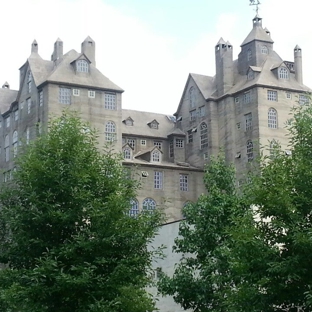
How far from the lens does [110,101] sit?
8650cm

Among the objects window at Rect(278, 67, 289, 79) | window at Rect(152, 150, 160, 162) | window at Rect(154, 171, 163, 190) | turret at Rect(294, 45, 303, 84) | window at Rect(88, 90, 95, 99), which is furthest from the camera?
window at Rect(152, 150, 160, 162)

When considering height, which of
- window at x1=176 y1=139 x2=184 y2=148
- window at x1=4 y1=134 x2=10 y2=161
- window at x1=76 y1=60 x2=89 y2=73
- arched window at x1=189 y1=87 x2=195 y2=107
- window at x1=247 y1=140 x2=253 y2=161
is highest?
window at x1=76 y1=60 x2=89 y2=73

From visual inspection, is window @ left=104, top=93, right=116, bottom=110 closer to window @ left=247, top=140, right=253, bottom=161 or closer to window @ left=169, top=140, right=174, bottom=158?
window @ left=169, top=140, right=174, bottom=158

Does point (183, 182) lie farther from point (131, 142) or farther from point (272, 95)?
point (272, 95)

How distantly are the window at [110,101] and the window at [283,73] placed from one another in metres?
18.2

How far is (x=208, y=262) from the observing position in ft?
117

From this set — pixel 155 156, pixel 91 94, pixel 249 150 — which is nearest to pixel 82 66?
pixel 91 94

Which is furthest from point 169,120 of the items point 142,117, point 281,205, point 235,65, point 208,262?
point 281,205

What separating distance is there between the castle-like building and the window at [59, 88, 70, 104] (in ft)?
0.34

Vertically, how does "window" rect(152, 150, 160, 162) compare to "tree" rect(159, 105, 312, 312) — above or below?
above

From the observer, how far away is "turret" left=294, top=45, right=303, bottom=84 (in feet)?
→ 294

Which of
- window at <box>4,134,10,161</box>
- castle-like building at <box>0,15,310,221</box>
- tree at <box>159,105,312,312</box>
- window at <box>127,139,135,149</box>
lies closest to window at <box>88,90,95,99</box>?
castle-like building at <box>0,15,310,221</box>

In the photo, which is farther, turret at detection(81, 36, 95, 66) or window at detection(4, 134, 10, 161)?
window at detection(4, 134, 10, 161)

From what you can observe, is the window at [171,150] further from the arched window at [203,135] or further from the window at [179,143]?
the arched window at [203,135]
